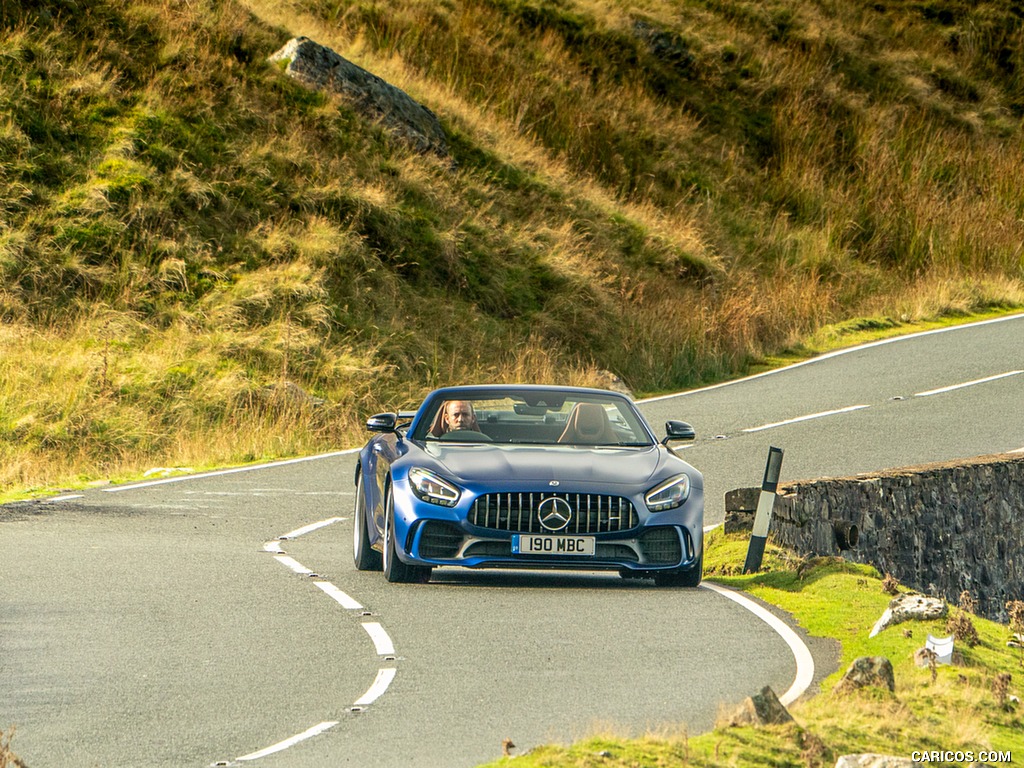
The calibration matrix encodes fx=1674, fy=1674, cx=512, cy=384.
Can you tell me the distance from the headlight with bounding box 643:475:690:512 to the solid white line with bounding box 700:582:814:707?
749 mm

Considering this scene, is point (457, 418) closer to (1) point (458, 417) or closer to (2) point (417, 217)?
(1) point (458, 417)

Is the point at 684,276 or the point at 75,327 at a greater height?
the point at 684,276

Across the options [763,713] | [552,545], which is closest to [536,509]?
[552,545]

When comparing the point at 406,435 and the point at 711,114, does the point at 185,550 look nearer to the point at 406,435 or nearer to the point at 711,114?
the point at 406,435

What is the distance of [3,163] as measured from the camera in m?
27.0

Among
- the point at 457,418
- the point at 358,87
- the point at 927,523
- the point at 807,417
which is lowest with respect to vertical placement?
the point at 927,523

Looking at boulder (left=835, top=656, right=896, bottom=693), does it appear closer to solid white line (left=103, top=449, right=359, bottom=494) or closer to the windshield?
the windshield

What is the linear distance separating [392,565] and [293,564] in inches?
51.6

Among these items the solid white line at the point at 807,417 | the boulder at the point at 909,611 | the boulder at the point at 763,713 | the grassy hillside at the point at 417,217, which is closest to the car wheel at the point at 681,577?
the boulder at the point at 909,611

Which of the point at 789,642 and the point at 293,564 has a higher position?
the point at 789,642

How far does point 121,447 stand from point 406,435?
9495 millimetres

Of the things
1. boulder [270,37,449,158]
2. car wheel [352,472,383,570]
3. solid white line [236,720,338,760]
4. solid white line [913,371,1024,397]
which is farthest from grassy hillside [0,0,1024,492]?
solid white line [236,720,338,760]

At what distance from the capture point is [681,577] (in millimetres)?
11023

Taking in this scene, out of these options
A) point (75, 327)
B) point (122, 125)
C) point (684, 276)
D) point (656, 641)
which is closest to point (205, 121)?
point (122, 125)
